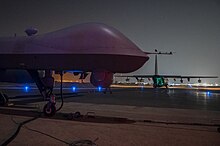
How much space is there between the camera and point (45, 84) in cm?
1028

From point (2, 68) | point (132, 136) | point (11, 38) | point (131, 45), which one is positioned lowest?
point (132, 136)

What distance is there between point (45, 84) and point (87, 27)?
384cm

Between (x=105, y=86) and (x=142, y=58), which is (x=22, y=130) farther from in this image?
(x=142, y=58)

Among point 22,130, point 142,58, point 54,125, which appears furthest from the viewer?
point 142,58

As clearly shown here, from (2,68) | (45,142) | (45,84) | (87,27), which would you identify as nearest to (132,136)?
(45,142)

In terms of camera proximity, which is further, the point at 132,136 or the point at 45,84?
the point at 45,84

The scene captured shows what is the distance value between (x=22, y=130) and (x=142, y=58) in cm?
511

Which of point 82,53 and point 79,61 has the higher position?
point 82,53

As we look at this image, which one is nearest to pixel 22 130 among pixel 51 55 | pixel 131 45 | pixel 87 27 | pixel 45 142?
pixel 45 142

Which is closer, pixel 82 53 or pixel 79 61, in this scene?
pixel 82 53

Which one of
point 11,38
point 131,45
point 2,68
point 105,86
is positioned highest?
point 11,38

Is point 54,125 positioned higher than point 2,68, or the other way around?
point 2,68

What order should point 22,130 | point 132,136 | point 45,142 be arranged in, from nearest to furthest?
point 45,142 < point 132,136 < point 22,130

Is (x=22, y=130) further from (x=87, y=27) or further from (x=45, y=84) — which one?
(x=87, y=27)
